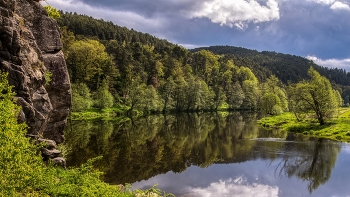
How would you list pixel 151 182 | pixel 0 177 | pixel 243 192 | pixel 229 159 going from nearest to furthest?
1. pixel 0 177
2. pixel 243 192
3. pixel 151 182
4. pixel 229 159

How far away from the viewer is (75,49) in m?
120

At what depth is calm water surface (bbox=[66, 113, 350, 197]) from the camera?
99.3 ft

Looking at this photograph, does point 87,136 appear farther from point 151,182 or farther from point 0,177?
point 0,177

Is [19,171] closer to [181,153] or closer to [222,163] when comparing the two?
[222,163]

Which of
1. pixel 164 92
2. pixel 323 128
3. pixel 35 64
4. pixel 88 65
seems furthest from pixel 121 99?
pixel 35 64

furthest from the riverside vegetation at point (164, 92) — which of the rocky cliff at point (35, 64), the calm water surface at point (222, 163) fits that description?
the rocky cliff at point (35, 64)

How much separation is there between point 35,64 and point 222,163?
2906 cm

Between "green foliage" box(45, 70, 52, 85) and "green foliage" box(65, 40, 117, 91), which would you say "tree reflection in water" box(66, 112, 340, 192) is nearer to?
"green foliage" box(45, 70, 52, 85)

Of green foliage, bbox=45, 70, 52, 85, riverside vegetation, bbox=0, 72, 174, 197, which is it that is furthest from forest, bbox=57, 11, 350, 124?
riverside vegetation, bbox=0, 72, 174, 197

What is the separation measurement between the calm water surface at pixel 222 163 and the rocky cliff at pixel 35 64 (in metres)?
11.2

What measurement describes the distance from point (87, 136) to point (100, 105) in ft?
177

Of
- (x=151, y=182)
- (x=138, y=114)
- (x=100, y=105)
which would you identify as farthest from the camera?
(x=138, y=114)

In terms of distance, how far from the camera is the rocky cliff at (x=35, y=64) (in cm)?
1706

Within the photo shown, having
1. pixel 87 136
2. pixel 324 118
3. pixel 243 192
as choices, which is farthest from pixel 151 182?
pixel 324 118
